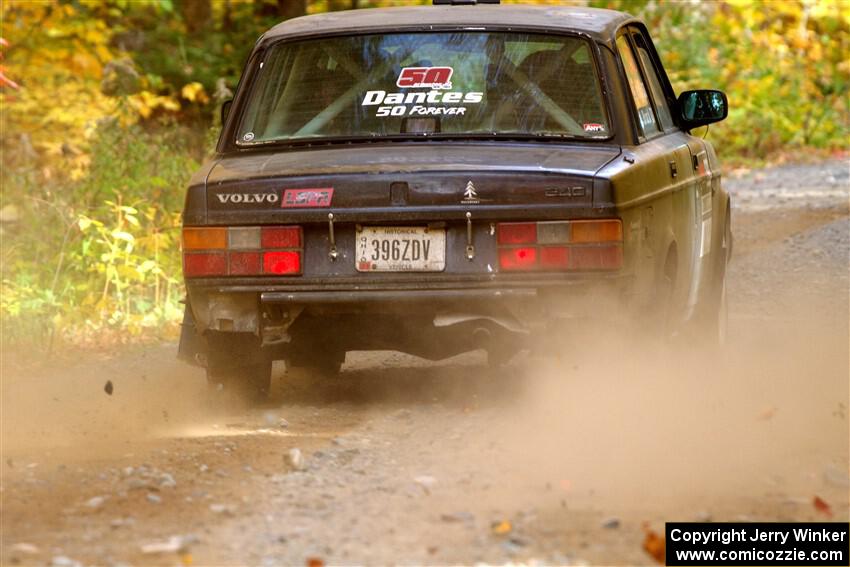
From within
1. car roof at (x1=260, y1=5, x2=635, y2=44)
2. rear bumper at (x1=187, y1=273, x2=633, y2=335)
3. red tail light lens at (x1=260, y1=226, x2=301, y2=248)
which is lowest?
rear bumper at (x1=187, y1=273, x2=633, y2=335)

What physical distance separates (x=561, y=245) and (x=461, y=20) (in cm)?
139

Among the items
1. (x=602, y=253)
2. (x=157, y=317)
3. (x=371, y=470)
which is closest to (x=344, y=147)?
(x=602, y=253)

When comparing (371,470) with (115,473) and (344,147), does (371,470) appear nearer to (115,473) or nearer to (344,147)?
(115,473)

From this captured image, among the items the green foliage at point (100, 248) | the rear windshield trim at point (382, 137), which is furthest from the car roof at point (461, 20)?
the green foliage at point (100, 248)

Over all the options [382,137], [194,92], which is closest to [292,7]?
[194,92]

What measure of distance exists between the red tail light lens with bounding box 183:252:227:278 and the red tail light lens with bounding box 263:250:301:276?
0.60 ft

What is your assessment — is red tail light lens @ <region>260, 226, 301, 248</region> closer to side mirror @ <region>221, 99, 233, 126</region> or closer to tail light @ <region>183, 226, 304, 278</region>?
tail light @ <region>183, 226, 304, 278</region>

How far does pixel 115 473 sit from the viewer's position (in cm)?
586

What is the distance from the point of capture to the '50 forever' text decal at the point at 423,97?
7121mm

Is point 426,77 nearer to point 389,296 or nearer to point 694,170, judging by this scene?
point 389,296

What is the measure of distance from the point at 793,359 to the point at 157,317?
3.87 m

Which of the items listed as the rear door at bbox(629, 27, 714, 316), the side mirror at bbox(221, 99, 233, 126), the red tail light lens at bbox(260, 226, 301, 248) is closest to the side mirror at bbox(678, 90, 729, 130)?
the rear door at bbox(629, 27, 714, 316)

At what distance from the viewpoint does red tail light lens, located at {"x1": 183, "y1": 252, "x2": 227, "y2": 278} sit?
6758mm

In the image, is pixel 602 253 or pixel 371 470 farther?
pixel 602 253
